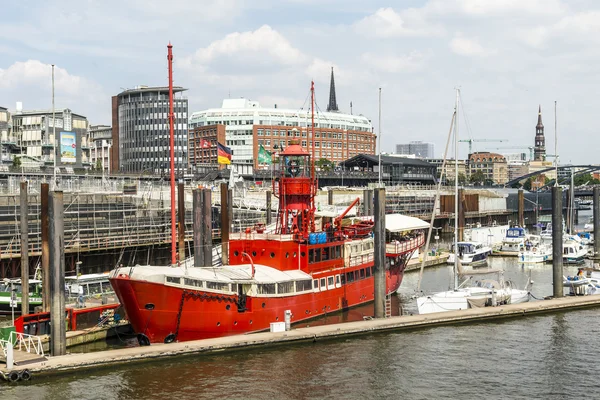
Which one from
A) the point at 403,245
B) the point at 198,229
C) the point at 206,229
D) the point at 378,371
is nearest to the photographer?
the point at 378,371

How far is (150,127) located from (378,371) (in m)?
146

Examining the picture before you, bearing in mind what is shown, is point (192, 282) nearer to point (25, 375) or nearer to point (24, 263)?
point (25, 375)

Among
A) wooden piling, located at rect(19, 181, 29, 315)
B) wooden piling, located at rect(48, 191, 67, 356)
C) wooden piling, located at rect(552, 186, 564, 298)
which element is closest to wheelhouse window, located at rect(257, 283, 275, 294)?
wooden piling, located at rect(48, 191, 67, 356)

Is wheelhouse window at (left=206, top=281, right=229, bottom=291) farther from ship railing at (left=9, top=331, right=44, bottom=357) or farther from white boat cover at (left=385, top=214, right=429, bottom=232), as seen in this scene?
white boat cover at (left=385, top=214, right=429, bottom=232)

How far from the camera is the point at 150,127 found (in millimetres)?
169625

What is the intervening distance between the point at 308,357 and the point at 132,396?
29.2ft

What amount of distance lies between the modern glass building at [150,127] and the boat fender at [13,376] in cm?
14040

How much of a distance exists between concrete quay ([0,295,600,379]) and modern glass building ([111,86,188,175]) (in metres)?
133

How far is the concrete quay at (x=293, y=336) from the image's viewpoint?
1171 inches

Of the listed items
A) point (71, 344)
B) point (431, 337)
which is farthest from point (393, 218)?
point (71, 344)

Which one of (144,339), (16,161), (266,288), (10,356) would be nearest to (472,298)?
(266,288)

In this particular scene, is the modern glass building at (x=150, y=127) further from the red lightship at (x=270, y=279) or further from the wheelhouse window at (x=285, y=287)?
the wheelhouse window at (x=285, y=287)

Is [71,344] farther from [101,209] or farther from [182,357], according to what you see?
[101,209]

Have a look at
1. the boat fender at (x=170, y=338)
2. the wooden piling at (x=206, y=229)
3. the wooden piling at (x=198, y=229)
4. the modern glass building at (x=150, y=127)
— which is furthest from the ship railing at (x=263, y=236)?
the modern glass building at (x=150, y=127)
